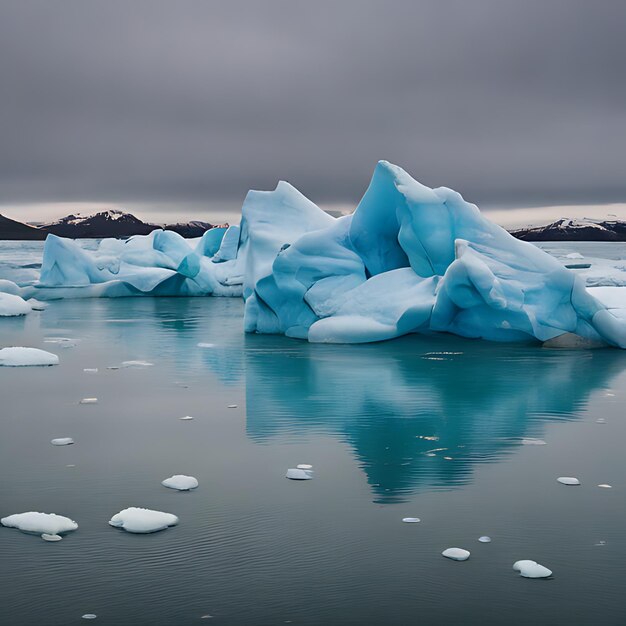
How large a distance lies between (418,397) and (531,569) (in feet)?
10.8

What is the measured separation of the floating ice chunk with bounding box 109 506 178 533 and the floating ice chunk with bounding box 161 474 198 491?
0.41 meters

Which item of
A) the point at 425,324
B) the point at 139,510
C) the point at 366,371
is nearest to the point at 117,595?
the point at 139,510

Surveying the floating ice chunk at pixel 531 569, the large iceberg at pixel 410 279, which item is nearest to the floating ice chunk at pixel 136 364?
the large iceberg at pixel 410 279

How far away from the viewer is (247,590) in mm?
2613

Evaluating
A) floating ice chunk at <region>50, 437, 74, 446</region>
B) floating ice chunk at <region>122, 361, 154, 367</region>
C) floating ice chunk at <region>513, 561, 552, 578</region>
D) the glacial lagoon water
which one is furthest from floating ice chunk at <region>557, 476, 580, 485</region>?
floating ice chunk at <region>122, 361, 154, 367</region>

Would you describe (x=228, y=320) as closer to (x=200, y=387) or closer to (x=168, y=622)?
(x=200, y=387)

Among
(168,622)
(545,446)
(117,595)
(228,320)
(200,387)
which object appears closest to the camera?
(168,622)

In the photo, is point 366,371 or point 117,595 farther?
point 366,371

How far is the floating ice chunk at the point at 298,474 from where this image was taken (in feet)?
12.6

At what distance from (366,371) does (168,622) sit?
488cm

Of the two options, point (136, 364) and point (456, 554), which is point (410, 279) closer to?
point (136, 364)

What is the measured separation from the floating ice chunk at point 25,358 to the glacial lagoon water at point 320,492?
28cm

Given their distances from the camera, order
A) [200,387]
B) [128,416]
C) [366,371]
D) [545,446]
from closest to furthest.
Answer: [545,446] < [128,416] < [200,387] < [366,371]

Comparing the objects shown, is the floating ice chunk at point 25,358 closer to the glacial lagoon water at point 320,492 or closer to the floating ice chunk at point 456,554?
the glacial lagoon water at point 320,492
